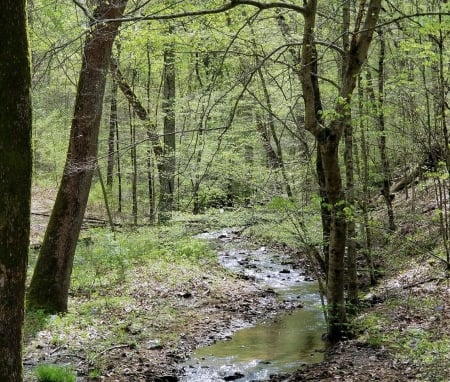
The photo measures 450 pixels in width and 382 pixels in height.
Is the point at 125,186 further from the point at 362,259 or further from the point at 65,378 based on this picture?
the point at 65,378

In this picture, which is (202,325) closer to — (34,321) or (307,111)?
(34,321)

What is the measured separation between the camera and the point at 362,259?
13.4 m

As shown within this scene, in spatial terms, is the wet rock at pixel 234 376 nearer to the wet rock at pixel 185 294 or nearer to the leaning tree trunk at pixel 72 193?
the leaning tree trunk at pixel 72 193

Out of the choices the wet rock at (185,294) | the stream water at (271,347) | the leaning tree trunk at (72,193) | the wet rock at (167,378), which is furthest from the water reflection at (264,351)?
the leaning tree trunk at (72,193)

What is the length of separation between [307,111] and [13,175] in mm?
3923

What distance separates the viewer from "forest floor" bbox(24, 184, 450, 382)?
20.2ft

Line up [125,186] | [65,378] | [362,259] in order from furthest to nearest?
[125,186], [362,259], [65,378]

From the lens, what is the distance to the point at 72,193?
814 centimetres

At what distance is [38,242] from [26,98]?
37.0 feet

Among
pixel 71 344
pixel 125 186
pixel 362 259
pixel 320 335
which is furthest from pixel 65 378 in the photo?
pixel 125 186

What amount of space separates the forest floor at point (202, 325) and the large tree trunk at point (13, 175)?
2086 millimetres

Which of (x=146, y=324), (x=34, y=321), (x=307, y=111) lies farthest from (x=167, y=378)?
(x=307, y=111)

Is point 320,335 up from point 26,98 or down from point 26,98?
down

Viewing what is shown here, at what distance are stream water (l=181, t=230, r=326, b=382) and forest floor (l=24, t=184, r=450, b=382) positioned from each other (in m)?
0.30
